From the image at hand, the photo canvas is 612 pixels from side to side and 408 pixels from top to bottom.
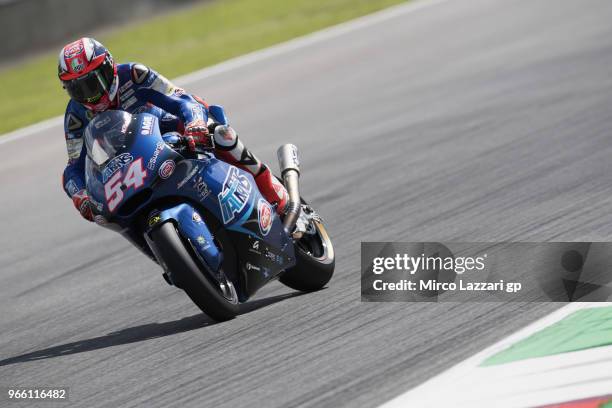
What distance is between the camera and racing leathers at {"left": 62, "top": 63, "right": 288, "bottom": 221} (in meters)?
6.11

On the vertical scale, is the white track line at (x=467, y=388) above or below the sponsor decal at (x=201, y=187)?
above

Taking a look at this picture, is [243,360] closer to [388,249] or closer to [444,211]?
[388,249]

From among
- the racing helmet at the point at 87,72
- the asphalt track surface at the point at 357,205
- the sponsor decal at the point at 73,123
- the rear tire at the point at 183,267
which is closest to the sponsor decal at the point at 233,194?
→ the rear tire at the point at 183,267

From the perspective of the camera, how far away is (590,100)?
1041cm

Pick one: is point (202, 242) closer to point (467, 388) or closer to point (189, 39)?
point (467, 388)

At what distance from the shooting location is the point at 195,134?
5883mm

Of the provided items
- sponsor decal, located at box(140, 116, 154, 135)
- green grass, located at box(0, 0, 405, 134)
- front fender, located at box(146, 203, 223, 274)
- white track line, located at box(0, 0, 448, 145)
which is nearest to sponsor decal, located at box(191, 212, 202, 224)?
front fender, located at box(146, 203, 223, 274)

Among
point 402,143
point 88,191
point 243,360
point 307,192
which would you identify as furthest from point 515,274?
point 402,143

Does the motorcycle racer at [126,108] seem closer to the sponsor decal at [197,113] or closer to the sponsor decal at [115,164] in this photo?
the sponsor decal at [197,113]

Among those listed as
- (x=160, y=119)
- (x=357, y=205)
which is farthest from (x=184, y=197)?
(x=357, y=205)

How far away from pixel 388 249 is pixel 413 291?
3.27 feet

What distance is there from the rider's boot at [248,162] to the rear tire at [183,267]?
72 cm

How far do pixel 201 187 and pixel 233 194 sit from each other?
206 mm

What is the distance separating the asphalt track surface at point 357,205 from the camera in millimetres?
4934
